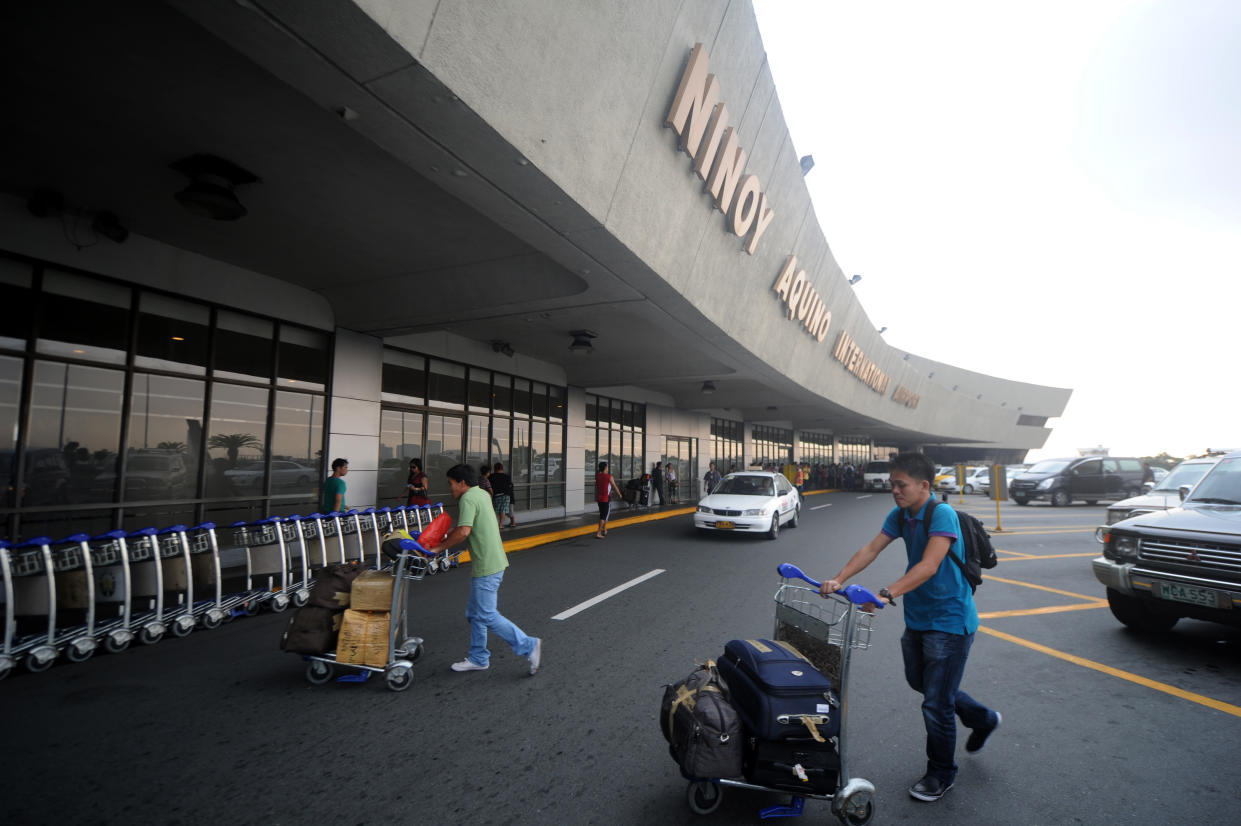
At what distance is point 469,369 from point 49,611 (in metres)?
10.2

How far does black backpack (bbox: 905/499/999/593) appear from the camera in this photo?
3043mm

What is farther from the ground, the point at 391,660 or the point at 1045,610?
the point at 391,660

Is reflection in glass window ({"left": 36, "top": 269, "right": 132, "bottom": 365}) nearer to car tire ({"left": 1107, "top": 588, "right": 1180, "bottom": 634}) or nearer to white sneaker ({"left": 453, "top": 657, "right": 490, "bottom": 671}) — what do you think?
white sneaker ({"left": 453, "top": 657, "right": 490, "bottom": 671})

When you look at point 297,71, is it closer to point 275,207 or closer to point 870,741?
point 275,207

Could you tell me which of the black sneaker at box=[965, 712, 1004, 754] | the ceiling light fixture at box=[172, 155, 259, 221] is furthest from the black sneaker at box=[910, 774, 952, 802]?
the ceiling light fixture at box=[172, 155, 259, 221]

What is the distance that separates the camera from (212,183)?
20.1 feet

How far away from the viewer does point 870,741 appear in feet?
11.9

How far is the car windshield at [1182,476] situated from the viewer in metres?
8.55

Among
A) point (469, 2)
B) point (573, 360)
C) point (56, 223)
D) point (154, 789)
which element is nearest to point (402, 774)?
point (154, 789)

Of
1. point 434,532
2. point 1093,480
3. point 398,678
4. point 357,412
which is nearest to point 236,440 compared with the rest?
point 357,412

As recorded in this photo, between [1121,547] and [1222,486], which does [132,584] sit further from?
[1222,486]

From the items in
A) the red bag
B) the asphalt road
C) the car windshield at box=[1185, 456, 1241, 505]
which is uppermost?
the car windshield at box=[1185, 456, 1241, 505]

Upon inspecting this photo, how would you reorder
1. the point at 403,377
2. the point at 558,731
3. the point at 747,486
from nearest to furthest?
1. the point at 558,731
2. the point at 403,377
3. the point at 747,486

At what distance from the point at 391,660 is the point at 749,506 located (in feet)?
31.9
